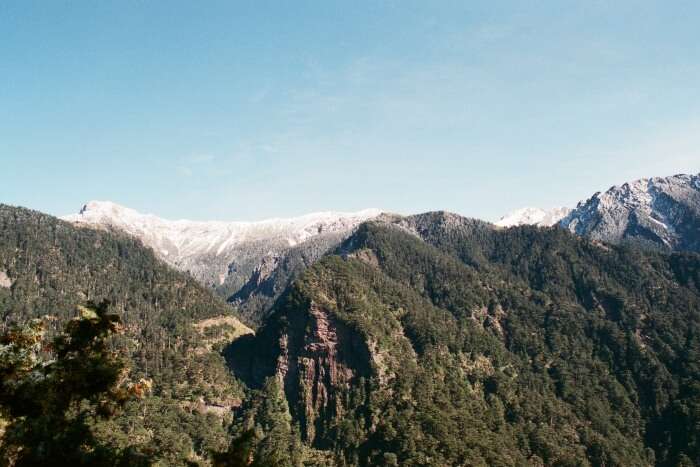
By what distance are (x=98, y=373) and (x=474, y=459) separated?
191323mm

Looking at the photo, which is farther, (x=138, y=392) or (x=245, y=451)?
(x=138, y=392)

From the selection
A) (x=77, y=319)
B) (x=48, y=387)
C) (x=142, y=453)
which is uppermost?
(x=77, y=319)

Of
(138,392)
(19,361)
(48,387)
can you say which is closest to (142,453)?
(138,392)

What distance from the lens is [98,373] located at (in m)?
32.2

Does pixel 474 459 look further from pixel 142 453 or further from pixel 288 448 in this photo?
pixel 142 453

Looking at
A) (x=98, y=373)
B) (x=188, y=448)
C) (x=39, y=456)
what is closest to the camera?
(x=39, y=456)

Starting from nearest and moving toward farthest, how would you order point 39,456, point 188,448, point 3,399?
point 39,456 → point 3,399 → point 188,448

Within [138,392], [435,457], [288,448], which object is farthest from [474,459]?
[138,392]

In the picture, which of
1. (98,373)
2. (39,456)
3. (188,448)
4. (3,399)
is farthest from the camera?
(188,448)

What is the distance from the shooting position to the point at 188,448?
7362 inches

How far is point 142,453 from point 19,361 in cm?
1011

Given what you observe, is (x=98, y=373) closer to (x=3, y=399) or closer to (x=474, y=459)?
(x=3, y=399)

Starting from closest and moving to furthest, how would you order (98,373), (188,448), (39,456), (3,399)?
(39,456) → (3,399) → (98,373) → (188,448)

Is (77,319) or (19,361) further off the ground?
(77,319)
